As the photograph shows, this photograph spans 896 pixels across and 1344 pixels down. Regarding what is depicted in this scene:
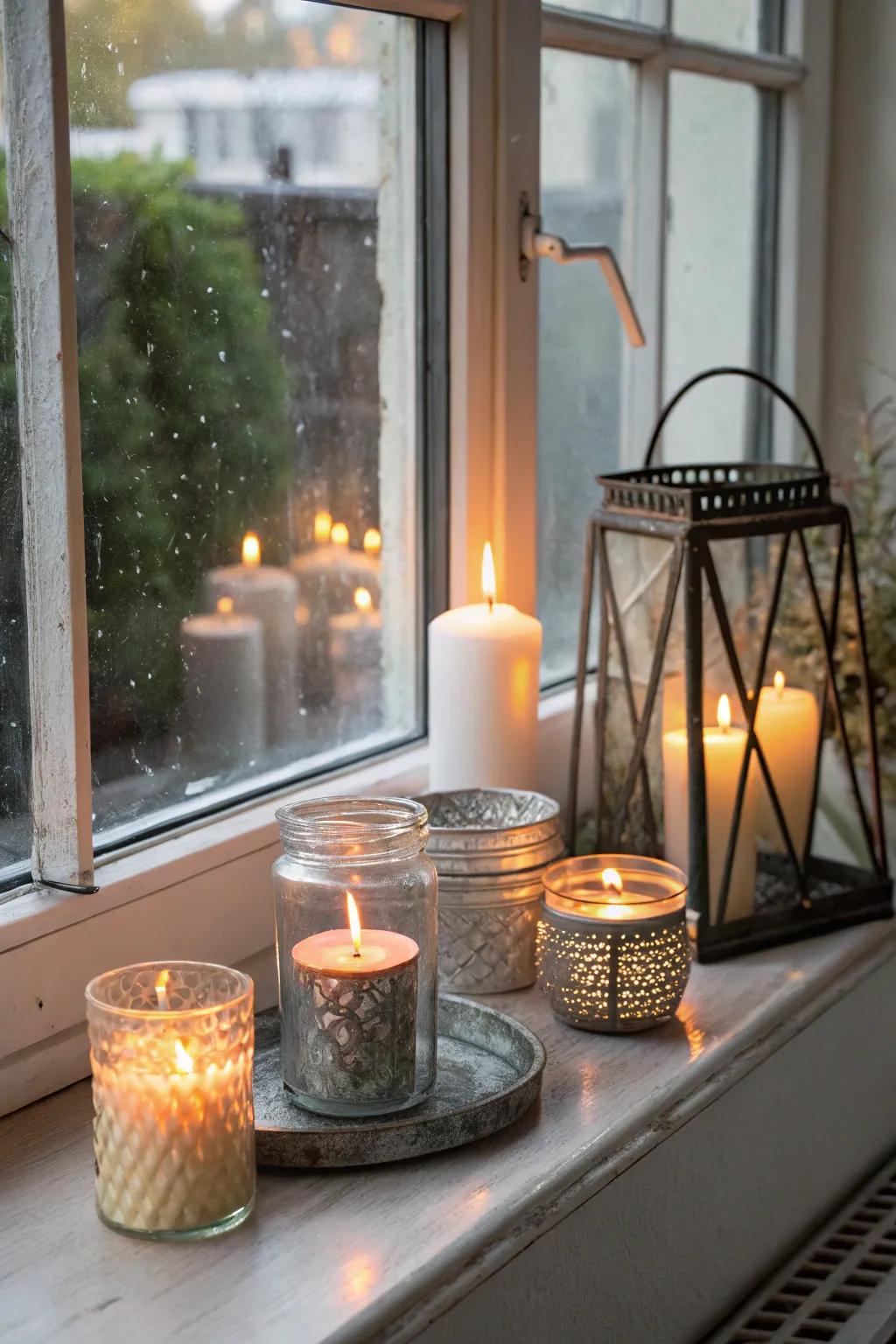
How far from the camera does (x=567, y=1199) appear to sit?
2.66 ft

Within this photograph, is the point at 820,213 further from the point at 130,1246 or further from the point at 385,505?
the point at 130,1246

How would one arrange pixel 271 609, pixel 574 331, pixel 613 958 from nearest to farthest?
1. pixel 613 958
2. pixel 271 609
3. pixel 574 331

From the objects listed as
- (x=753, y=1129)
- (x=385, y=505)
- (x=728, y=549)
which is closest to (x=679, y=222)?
(x=728, y=549)

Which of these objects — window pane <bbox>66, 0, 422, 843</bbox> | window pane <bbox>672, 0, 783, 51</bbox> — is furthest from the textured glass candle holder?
window pane <bbox>672, 0, 783, 51</bbox>

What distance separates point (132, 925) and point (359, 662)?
0.30 meters

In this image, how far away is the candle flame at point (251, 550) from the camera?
1.04 metres

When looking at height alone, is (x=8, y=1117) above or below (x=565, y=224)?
below

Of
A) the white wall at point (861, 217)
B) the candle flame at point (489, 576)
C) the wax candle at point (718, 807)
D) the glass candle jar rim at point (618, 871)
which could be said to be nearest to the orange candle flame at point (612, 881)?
the glass candle jar rim at point (618, 871)

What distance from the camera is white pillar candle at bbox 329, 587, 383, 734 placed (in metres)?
1.14

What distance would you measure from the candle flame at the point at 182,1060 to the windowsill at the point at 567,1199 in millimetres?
87

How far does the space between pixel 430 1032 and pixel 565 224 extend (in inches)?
28.7

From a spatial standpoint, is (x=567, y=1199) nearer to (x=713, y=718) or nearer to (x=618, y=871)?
(x=618, y=871)

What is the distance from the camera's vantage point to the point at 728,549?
1404 millimetres

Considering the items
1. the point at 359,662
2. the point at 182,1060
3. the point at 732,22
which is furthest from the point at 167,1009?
the point at 732,22
